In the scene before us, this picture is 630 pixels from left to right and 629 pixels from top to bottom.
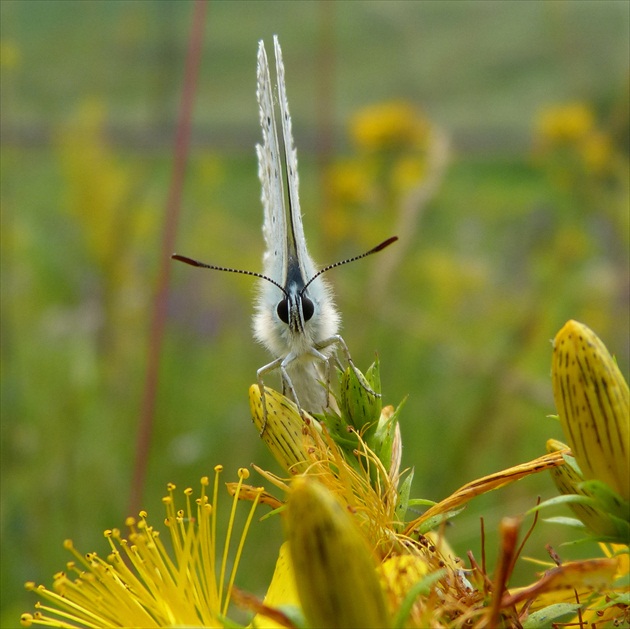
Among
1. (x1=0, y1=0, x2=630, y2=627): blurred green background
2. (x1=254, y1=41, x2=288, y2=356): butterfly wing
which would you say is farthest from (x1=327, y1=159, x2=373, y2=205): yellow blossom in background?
(x1=254, y1=41, x2=288, y2=356): butterfly wing

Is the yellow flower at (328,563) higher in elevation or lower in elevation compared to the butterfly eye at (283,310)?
lower

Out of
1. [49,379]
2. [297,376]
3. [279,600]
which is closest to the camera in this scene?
[279,600]

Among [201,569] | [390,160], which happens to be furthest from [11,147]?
[201,569]

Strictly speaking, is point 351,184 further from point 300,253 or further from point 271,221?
point 300,253

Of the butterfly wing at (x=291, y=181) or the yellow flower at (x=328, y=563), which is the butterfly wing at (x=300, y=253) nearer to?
the butterfly wing at (x=291, y=181)

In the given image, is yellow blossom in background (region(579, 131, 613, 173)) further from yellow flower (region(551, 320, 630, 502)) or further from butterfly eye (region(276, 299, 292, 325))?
yellow flower (region(551, 320, 630, 502))

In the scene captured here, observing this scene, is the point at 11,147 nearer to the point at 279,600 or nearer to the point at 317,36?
the point at 317,36

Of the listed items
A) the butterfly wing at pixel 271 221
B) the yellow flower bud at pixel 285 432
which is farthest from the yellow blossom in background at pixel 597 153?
the yellow flower bud at pixel 285 432
